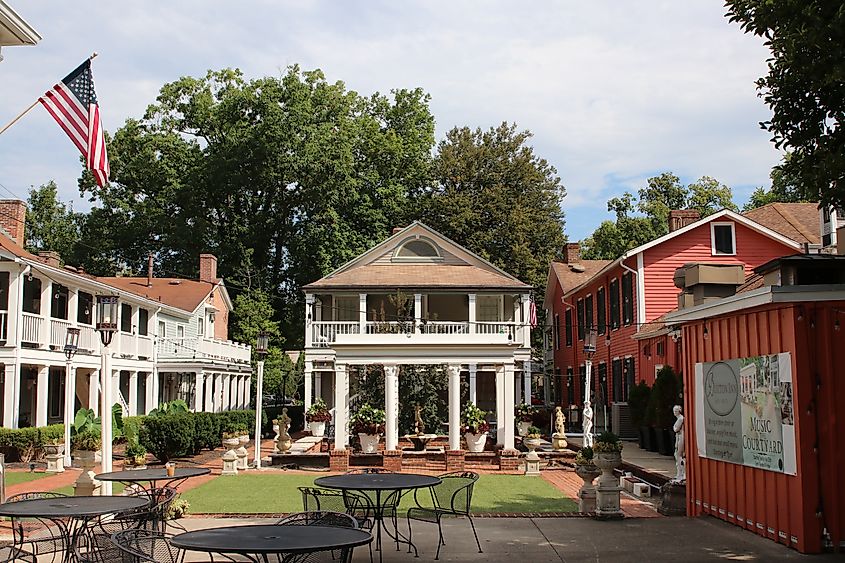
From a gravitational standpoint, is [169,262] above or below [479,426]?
above

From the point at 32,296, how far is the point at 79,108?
16.2 meters

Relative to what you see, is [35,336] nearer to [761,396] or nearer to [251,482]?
[251,482]

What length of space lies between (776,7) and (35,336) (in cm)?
2161

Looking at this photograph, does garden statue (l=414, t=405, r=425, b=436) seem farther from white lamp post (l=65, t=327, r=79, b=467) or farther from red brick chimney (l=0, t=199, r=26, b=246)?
red brick chimney (l=0, t=199, r=26, b=246)

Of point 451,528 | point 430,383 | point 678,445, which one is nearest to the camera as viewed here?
point 451,528

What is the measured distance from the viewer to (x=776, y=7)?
8.70 m

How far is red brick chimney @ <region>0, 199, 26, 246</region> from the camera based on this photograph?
2989 centimetres

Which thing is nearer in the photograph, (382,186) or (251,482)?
(251,482)

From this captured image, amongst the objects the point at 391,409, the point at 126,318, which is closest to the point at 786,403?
the point at 391,409

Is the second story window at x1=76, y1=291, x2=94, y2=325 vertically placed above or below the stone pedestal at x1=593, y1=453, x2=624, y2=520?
above

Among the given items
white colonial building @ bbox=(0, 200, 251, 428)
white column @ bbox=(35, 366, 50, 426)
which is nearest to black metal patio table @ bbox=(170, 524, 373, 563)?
white colonial building @ bbox=(0, 200, 251, 428)

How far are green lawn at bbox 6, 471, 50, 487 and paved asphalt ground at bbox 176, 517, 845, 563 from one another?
9090mm

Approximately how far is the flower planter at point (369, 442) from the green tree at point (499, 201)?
917 inches

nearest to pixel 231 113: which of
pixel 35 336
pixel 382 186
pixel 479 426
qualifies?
pixel 382 186
